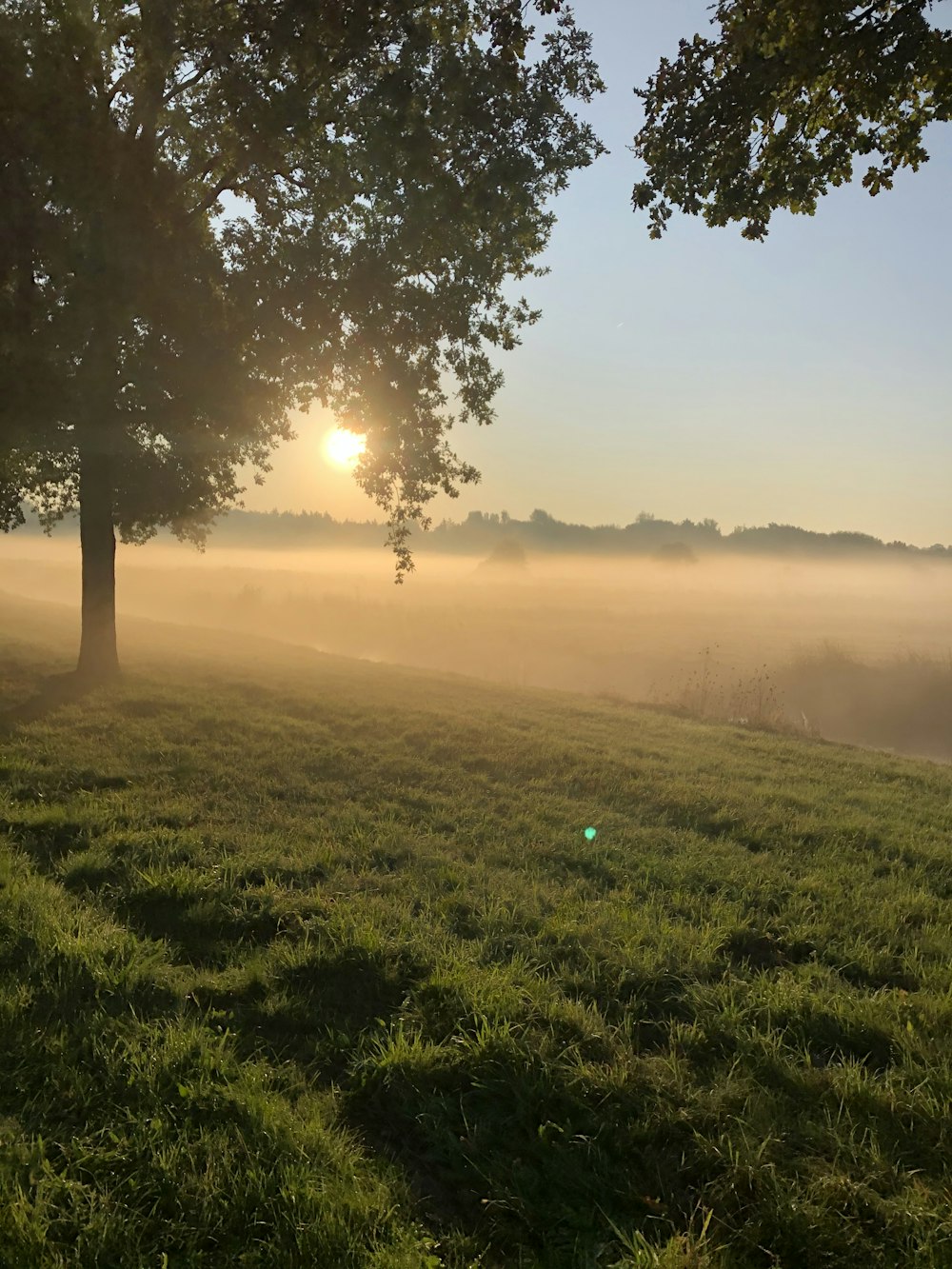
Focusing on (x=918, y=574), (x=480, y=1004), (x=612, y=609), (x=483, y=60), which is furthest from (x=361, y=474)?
(x=918, y=574)

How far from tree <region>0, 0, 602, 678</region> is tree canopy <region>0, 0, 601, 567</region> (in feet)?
0.14

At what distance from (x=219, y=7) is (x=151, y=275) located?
431 centimetres

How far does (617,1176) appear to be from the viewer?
138 inches

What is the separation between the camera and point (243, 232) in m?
14.5

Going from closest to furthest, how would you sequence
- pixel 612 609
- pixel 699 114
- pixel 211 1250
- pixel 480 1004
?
1. pixel 211 1250
2. pixel 480 1004
3. pixel 699 114
4. pixel 612 609

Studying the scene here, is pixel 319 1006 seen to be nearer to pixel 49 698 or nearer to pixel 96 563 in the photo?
pixel 49 698

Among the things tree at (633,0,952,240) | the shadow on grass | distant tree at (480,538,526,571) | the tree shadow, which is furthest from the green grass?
distant tree at (480,538,526,571)

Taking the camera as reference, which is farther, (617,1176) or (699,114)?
(699,114)

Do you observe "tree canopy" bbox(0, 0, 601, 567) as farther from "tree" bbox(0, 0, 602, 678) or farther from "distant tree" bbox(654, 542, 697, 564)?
"distant tree" bbox(654, 542, 697, 564)

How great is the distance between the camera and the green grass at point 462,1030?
10.5 feet

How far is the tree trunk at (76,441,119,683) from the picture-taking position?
53.7 ft

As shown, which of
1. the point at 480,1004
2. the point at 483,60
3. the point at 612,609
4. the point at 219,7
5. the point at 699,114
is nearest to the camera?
the point at 480,1004

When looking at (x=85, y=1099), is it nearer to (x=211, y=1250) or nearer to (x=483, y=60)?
(x=211, y=1250)

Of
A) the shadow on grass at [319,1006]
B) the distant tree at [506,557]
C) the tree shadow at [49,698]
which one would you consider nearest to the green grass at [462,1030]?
the shadow on grass at [319,1006]
